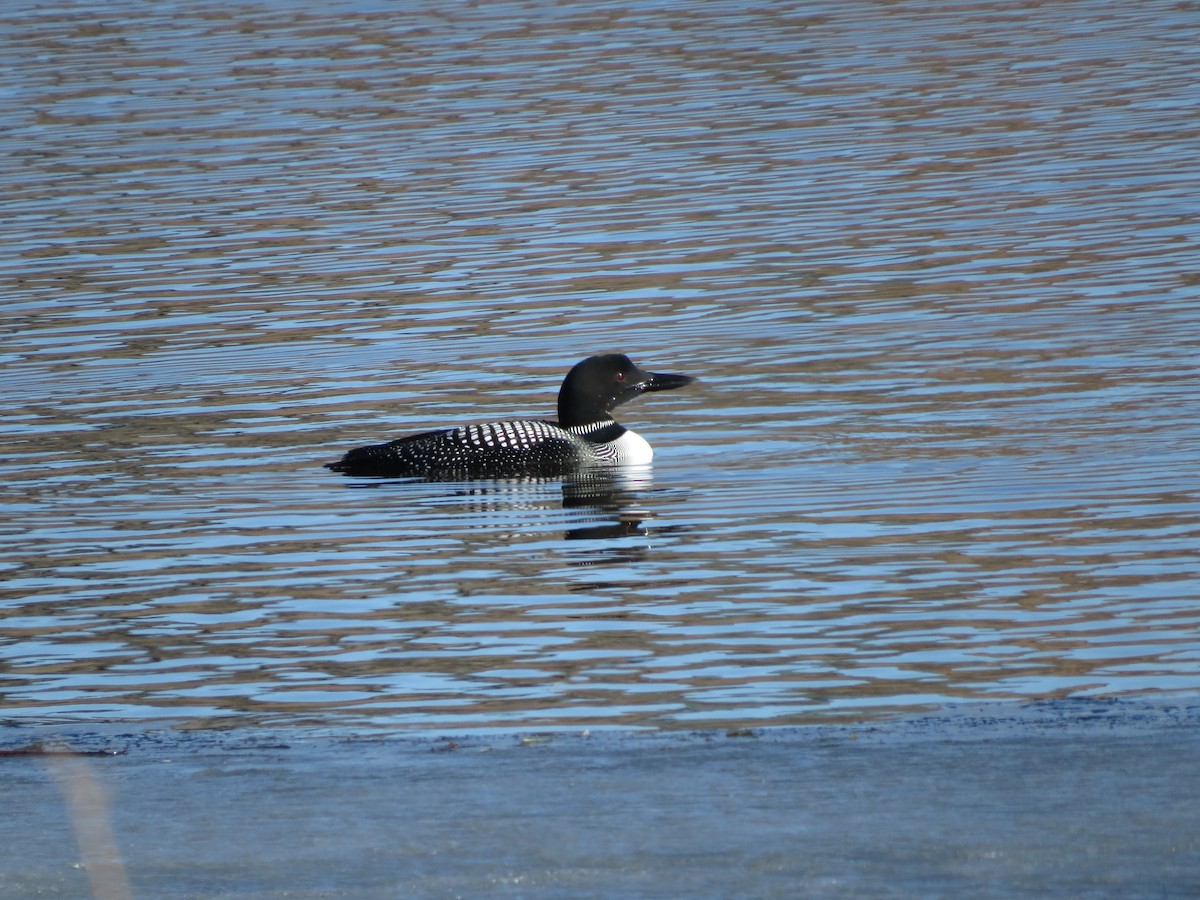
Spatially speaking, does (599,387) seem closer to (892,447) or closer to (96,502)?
(892,447)

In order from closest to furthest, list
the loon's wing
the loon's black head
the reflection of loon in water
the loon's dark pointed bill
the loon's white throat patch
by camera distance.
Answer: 1. the reflection of loon in water
2. the loon's wing
3. the loon's white throat patch
4. the loon's black head
5. the loon's dark pointed bill

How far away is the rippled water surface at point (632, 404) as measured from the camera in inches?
312

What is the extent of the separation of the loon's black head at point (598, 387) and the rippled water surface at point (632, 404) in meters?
0.38

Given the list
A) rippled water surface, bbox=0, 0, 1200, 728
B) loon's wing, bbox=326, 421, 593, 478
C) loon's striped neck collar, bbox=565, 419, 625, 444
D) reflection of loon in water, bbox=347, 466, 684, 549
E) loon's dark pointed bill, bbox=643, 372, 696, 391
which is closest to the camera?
rippled water surface, bbox=0, 0, 1200, 728

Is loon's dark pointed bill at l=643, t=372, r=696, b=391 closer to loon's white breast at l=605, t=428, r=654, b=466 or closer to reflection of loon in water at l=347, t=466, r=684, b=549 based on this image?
loon's white breast at l=605, t=428, r=654, b=466

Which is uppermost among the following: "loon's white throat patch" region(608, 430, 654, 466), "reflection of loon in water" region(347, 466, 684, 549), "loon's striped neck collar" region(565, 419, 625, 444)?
"loon's striped neck collar" region(565, 419, 625, 444)

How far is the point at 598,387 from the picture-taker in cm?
1238

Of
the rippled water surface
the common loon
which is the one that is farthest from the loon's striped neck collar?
the rippled water surface

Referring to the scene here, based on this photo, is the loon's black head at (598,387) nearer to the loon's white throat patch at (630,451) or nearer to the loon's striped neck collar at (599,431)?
the loon's striped neck collar at (599,431)

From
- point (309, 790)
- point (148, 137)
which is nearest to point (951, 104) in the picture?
point (148, 137)

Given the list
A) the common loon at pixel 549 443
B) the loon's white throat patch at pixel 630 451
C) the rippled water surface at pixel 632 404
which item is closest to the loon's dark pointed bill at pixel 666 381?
the common loon at pixel 549 443

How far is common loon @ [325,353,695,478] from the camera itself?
11727 mm

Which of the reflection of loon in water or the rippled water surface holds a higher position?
the rippled water surface

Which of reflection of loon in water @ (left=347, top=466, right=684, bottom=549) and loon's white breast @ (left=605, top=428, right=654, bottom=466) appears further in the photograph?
loon's white breast @ (left=605, top=428, right=654, bottom=466)
